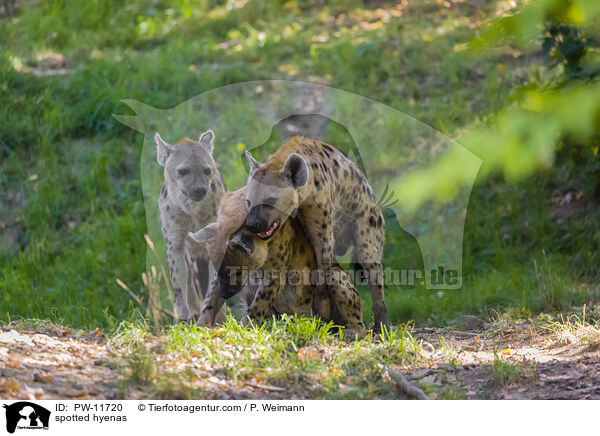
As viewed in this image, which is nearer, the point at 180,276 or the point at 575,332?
the point at 575,332

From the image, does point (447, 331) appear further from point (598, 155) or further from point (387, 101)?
point (387, 101)

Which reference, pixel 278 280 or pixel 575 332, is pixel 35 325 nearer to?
pixel 278 280

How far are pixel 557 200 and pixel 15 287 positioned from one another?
252 inches

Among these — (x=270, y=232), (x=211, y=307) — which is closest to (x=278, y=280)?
(x=211, y=307)

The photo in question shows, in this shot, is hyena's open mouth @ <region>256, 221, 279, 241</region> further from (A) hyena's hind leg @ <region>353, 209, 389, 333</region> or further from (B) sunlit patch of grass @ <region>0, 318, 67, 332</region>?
(B) sunlit patch of grass @ <region>0, 318, 67, 332</region>

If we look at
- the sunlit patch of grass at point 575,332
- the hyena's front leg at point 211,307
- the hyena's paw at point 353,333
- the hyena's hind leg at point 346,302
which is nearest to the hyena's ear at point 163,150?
the hyena's front leg at point 211,307

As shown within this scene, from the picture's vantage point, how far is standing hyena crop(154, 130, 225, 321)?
602cm

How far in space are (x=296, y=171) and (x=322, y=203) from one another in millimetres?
432

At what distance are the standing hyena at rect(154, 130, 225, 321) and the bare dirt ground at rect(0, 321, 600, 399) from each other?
94cm

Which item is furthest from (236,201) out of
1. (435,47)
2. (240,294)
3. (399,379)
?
(435,47)

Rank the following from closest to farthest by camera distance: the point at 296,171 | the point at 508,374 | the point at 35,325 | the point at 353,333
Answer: the point at 508,374 < the point at 296,171 < the point at 353,333 < the point at 35,325

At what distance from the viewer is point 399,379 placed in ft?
15.6

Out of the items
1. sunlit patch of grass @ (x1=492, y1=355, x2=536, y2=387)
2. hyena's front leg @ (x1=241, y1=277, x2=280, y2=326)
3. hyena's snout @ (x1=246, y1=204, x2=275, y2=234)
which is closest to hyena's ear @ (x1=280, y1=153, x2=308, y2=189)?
hyena's snout @ (x1=246, y1=204, x2=275, y2=234)

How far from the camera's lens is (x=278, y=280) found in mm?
5879
